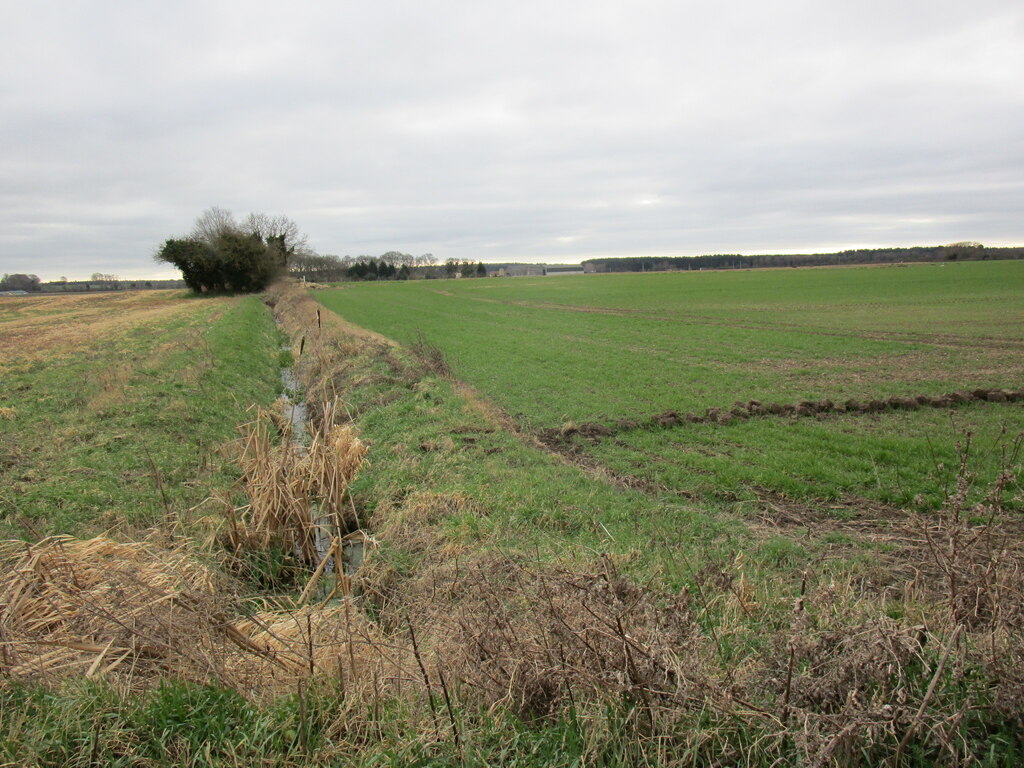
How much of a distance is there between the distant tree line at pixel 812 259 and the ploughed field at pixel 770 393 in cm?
10203

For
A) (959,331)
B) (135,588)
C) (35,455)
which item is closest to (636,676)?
(135,588)

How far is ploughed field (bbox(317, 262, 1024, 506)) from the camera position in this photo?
9227mm

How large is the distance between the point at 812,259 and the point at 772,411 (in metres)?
138

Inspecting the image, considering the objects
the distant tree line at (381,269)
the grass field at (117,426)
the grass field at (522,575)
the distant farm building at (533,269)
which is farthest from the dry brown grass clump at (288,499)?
the distant farm building at (533,269)

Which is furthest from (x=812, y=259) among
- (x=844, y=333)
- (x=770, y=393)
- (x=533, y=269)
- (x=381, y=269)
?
(x=770, y=393)

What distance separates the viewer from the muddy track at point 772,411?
12.2 meters

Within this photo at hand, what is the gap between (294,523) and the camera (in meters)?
7.59

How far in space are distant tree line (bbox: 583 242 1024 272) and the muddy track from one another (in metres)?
121

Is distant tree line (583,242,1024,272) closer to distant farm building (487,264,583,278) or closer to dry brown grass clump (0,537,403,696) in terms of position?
distant farm building (487,264,583,278)

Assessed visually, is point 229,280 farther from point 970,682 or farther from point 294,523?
point 970,682

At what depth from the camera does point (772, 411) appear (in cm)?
1305

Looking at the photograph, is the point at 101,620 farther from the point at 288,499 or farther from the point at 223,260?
the point at 223,260

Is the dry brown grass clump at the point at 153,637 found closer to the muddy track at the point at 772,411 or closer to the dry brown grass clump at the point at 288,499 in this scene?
the dry brown grass clump at the point at 288,499

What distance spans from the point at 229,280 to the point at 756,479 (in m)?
68.8
